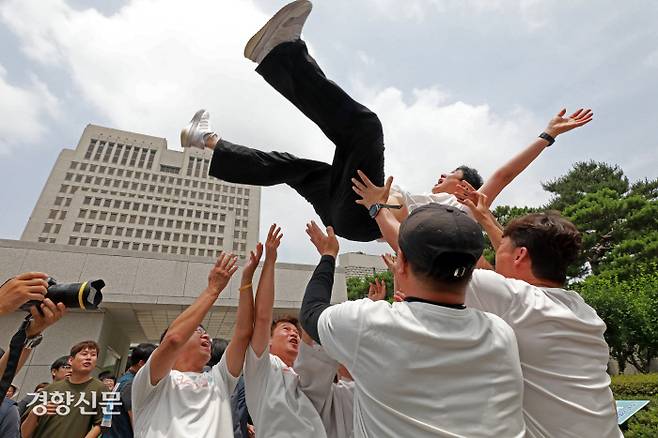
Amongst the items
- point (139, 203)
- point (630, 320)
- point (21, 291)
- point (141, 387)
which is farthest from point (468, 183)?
point (139, 203)

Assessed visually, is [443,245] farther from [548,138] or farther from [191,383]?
[191,383]

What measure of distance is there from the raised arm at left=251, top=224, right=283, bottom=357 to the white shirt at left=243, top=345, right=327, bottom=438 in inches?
2.3

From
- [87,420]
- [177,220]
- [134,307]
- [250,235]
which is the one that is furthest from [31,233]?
[87,420]

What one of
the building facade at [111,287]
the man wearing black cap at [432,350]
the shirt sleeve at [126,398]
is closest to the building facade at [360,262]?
the building facade at [111,287]

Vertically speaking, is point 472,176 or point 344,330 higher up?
point 472,176

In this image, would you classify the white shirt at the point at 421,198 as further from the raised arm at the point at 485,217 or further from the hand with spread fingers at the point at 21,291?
the hand with spread fingers at the point at 21,291

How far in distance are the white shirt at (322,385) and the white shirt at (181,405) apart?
1.80 ft

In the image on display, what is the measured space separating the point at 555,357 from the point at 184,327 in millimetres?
1730

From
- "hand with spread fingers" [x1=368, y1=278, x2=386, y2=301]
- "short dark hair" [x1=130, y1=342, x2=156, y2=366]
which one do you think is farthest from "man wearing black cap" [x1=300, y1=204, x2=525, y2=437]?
"short dark hair" [x1=130, y1=342, x2=156, y2=366]

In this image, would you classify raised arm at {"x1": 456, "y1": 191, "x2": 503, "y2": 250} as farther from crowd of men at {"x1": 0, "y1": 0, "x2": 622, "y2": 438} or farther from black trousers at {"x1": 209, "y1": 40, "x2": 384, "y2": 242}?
black trousers at {"x1": 209, "y1": 40, "x2": 384, "y2": 242}

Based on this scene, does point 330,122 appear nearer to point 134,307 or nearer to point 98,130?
point 134,307

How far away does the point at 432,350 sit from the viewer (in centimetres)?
104

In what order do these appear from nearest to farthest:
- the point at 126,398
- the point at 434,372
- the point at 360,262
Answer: the point at 434,372 → the point at 126,398 → the point at 360,262

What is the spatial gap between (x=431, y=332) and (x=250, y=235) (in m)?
64.0
